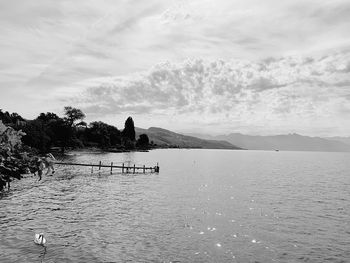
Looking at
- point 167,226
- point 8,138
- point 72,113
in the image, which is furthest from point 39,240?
point 72,113

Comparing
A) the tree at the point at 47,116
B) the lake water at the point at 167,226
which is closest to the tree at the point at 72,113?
the tree at the point at 47,116

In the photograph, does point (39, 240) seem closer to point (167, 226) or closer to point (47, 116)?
point (167, 226)

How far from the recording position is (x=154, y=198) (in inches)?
2092

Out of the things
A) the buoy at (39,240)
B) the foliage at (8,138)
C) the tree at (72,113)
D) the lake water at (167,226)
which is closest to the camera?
the foliage at (8,138)

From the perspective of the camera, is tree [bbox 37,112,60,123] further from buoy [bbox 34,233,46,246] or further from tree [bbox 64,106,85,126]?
buoy [bbox 34,233,46,246]

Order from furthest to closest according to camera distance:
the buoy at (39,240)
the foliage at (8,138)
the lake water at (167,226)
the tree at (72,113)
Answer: the tree at (72,113)
the buoy at (39,240)
the lake water at (167,226)
the foliage at (8,138)

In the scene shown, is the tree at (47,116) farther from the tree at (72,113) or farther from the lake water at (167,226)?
the lake water at (167,226)

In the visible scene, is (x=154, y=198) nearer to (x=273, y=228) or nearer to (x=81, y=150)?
(x=273, y=228)

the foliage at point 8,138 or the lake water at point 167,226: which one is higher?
the foliage at point 8,138

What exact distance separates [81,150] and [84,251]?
567ft

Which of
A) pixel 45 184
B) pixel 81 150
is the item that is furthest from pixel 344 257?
pixel 81 150

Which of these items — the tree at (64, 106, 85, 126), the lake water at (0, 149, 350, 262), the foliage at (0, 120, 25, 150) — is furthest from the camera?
the tree at (64, 106, 85, 126)

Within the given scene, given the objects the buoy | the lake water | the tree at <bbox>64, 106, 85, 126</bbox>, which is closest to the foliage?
the lake water

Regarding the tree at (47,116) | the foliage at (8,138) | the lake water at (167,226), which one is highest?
the tree at (47,116)
